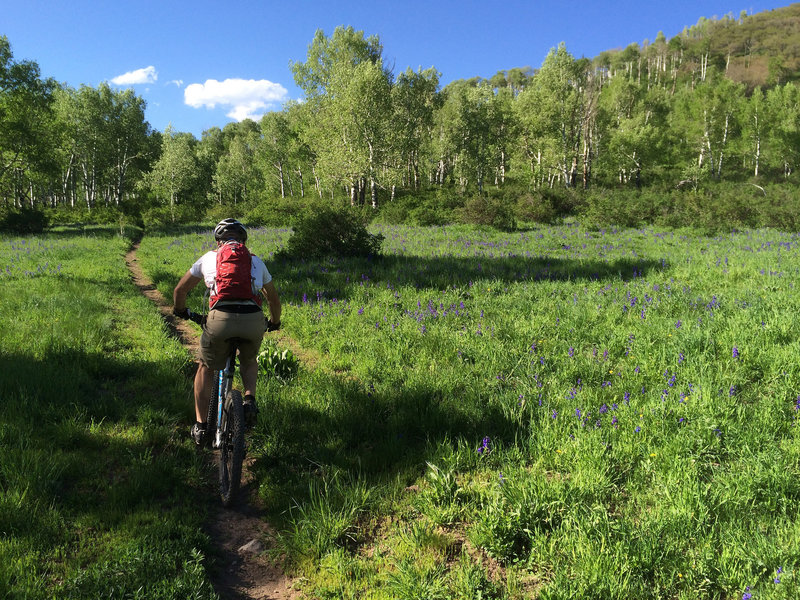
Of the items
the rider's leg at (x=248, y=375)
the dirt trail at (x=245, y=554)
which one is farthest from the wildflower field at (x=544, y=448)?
the rider's leg at (x=248, y=375)

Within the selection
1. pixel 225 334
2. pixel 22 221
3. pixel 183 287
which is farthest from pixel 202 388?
pixel 22 221

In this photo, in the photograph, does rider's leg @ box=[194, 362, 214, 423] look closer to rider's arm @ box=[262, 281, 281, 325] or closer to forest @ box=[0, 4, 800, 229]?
rider's arm @ box=[262, 281, 281, 325]

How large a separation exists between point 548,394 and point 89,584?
4.35 metres

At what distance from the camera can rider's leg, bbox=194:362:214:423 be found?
12.9 feet

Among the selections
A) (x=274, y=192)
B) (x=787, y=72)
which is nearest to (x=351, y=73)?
(x=274, y=192)

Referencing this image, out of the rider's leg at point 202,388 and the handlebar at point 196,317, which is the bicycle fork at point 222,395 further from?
the handlebar at point 196,317

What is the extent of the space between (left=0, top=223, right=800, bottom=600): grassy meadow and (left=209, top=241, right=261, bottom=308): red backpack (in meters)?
1.78

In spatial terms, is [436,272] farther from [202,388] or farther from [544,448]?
[202,388]

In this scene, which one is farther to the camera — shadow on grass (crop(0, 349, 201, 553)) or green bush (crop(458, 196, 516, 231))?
green bush (crop(458, 196, 516, 231))

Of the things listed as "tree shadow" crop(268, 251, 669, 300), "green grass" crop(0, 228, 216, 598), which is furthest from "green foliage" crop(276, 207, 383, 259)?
"green grass" crop(0, 228, 216, 598)

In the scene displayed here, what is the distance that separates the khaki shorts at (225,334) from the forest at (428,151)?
828 inches

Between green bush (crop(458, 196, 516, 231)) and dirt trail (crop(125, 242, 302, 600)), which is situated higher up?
green bush (crop(458, 196, 516, 231))

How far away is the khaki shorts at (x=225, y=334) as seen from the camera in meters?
3.48

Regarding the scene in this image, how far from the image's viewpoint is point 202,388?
3.95 metres
